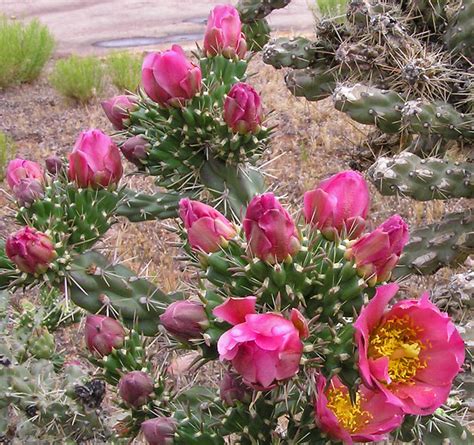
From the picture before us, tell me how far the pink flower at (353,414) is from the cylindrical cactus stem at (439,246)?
1729 mm

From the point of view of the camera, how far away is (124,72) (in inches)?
301

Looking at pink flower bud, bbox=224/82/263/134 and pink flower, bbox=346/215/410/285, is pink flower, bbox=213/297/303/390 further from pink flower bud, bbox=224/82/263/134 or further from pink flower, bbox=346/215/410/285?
pink flower bud, bbox=224/82/263/134

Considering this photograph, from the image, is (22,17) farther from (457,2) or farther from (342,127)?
(457,2)

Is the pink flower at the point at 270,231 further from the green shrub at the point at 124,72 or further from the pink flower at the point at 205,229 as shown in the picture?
the green shrub at the point at 124,72

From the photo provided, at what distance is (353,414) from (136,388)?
1.60 ft

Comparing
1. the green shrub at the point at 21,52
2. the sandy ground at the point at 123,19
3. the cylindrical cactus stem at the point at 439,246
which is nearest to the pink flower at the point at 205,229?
the cylindrical cactus stem at the point at 439,246

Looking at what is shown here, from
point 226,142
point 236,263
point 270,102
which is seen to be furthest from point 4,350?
point 270,102

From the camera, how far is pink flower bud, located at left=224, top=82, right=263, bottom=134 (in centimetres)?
167

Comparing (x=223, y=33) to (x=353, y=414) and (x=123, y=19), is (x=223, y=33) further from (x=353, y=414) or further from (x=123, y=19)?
(x=123, y=19)

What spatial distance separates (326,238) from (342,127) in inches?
187

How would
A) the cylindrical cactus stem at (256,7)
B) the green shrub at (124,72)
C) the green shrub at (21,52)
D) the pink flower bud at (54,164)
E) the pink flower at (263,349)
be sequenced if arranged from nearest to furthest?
1. the pink flower at (263,349)
2. the pink flower bud at (54,164)
3. the cylindrical cactus stem at (256,7)
4. the green shrub at (124,72)
5. the green shrub at (21,52)

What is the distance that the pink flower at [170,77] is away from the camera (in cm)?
167

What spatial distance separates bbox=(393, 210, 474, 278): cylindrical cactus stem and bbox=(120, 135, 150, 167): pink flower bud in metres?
1.46

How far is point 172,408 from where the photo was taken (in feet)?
5.38
